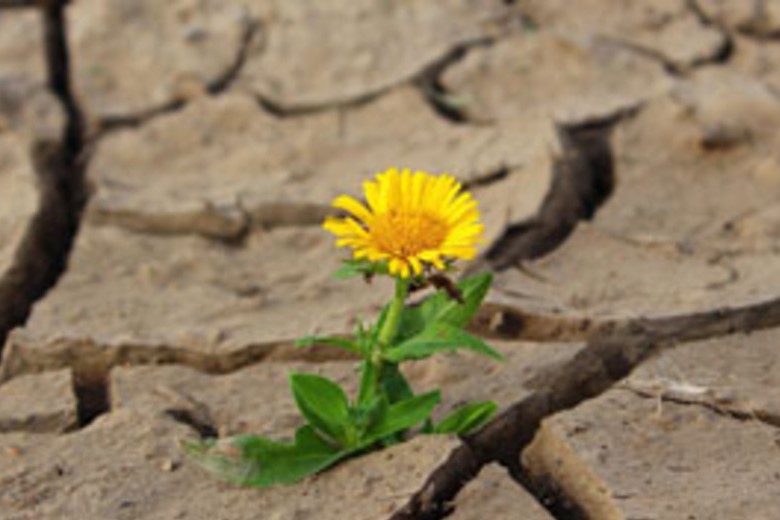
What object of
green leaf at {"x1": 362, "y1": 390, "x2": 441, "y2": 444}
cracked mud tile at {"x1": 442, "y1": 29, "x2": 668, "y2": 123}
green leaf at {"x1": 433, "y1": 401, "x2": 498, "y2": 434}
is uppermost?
cracked mud tile at {"x1": 442, "y1": 29, "x2": 668, "y2": 123}

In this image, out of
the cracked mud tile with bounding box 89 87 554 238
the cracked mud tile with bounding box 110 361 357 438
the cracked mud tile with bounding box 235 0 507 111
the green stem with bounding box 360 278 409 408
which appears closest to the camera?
the green stem with bounding box 360 278 409 408

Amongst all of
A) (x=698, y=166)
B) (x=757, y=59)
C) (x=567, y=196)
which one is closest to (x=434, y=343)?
(x=567, y=196)

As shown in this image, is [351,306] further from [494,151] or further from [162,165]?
[162,165]

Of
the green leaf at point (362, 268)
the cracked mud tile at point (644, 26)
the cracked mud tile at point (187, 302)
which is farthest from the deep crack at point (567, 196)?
the green leaf at point (362, 268)

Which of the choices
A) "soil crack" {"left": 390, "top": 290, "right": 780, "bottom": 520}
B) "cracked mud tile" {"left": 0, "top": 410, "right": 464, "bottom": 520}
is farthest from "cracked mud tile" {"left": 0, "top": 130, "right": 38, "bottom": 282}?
"soil crack" {"left": 390, "top": 290, "right": 780, "bottom": 520}

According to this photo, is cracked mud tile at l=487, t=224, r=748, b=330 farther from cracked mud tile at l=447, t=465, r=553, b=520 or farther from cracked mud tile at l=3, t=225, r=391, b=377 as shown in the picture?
cracked mud tile at l=447, t=465, r=553, b=520

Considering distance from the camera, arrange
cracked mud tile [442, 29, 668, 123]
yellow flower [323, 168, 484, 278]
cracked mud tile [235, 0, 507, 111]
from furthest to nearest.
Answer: cracked mud tile [235, 0, 507, 111] < cracked mud tile [442, 29, 668, 123] < yellow flower [323, 168, 484, 278]

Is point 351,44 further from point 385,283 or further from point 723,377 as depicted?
point 723,377

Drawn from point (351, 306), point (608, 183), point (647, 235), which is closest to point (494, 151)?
point (608, 183)
